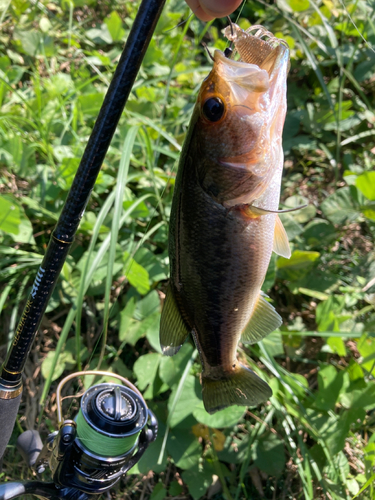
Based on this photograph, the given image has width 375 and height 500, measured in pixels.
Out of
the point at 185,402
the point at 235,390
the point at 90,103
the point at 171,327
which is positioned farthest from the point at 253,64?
the point at 90,103

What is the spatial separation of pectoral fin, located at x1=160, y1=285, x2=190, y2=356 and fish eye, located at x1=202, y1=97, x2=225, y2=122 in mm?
462

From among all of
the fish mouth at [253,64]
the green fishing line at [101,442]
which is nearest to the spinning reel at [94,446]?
the green fishing line at [101,442]

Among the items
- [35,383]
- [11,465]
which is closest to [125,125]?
[35,383]

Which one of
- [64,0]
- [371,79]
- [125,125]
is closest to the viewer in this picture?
[125,125]

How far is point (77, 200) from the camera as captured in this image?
1.06m

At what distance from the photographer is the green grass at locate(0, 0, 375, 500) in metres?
2.09

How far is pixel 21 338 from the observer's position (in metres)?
1.21

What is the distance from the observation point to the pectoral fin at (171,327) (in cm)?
118

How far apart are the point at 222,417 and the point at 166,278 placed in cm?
79

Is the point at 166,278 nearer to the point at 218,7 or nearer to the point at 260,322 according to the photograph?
the point at 260,322

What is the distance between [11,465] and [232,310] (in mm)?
1723

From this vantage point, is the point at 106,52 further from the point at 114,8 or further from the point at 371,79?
the point at 371,79

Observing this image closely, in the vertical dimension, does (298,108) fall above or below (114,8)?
below

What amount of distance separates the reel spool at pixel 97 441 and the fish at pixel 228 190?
0.29 meters
